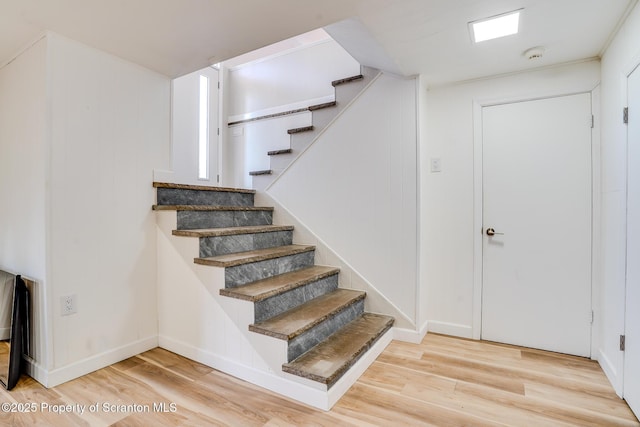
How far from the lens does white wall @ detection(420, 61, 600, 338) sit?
254 cm

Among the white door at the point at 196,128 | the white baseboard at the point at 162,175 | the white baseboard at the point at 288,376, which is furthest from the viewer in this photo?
the white door at the point at 196,128

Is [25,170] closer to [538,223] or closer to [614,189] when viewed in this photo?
[538,223]

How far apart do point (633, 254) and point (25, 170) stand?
3.39 meters

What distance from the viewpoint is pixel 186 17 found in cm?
174

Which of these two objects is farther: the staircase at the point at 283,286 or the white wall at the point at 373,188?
the white wall at the point at 373,188

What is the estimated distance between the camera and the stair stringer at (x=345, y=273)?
8.29 ft

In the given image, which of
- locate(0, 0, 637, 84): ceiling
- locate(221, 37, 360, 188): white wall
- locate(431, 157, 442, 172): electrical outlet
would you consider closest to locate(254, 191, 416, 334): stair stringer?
locate(221, 37, 360, 188): white wall

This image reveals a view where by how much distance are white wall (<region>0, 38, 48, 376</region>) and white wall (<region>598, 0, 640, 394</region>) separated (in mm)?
3145

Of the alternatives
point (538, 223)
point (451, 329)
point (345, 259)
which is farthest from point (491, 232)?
point (345, 259)

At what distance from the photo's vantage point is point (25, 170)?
199cm

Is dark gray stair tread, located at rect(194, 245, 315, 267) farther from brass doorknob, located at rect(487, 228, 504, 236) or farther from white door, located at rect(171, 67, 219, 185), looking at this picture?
white door, located at rect(171, 67, 219, 185)

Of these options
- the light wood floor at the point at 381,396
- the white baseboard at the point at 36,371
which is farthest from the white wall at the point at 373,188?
the white baseboard at the point at 36,371

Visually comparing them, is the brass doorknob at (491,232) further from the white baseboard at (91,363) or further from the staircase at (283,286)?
the white baseboard at (91,363)

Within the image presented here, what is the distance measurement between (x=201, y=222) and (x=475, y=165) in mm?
2125
